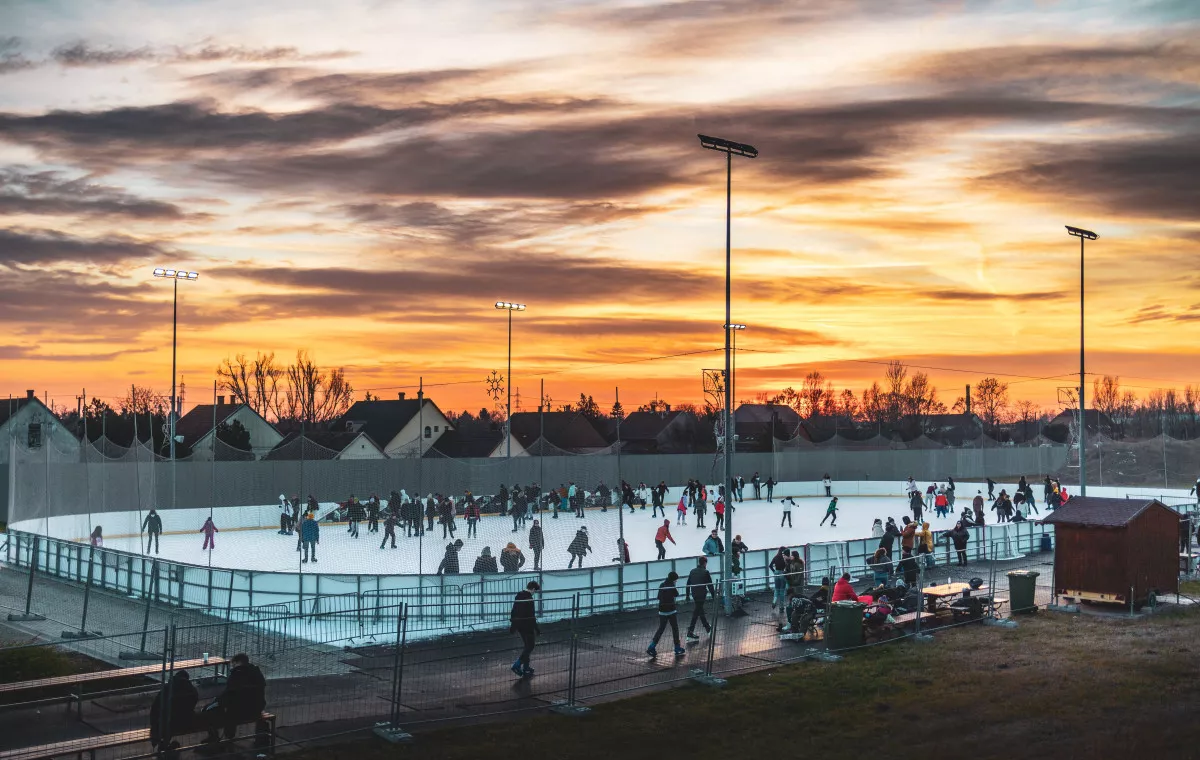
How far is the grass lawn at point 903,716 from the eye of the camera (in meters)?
11.8

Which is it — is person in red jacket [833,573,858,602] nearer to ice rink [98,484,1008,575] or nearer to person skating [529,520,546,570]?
person skating [529,520,546,570]

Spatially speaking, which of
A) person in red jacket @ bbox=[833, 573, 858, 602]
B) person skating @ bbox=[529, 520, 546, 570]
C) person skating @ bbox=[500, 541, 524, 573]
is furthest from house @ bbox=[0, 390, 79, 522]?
person in red jacket @ bbox=[833, 573, 858, 602]

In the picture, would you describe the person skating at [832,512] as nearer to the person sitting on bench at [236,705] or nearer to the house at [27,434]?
the house at [27,434]

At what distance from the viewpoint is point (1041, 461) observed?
64.2m

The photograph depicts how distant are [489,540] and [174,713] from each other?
25.5 metres

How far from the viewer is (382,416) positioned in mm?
93812

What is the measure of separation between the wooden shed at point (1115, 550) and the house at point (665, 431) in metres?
68.9

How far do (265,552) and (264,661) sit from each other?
1832 cm

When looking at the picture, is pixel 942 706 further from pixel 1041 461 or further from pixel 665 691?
pixel 1041 461

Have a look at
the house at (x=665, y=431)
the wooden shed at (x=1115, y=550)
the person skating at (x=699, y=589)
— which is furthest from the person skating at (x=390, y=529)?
the house at (x=665, y=431)

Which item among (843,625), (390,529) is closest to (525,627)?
(843,625)

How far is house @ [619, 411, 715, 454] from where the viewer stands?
95.8m

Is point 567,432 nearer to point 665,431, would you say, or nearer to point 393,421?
point 665,431

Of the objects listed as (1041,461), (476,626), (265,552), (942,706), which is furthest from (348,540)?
(1041,461)
